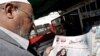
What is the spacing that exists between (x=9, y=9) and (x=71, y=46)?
799mm

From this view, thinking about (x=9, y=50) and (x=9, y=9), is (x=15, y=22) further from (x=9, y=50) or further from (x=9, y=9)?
(x=9, y=50)

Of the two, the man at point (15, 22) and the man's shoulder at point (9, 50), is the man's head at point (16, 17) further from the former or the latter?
the man's shoulder at point (9, 50)

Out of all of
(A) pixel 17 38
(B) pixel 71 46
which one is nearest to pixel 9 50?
(A) pixel 17 38

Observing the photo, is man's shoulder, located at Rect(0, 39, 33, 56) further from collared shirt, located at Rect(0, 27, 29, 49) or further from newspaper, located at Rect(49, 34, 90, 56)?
newspaper, located at Rect(49, 34, 90, 56)

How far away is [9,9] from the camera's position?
44.1 inches

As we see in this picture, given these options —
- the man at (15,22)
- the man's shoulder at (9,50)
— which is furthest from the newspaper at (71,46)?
the man's shoulder at (9,50)

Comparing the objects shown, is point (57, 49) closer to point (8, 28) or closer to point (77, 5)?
point (77, 5)

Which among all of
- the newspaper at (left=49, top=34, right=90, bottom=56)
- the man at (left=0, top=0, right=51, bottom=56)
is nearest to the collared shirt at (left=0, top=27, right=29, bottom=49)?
the man at (left=0, top=0, right=51, bottom=56)

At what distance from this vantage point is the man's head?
3.60ft

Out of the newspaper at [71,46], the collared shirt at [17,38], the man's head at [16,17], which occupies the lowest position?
the newspaper at [71,46]

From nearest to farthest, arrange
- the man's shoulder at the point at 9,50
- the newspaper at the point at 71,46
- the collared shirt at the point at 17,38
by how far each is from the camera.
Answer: the man's shoulder at the point at 9,50 < the collared shirt at the point at 17,38 < the newspaper at the point at 71,46

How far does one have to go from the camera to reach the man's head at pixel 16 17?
1.10m

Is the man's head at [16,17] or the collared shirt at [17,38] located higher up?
the man's head at [16,17]

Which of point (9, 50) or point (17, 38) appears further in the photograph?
point (17, 38)
